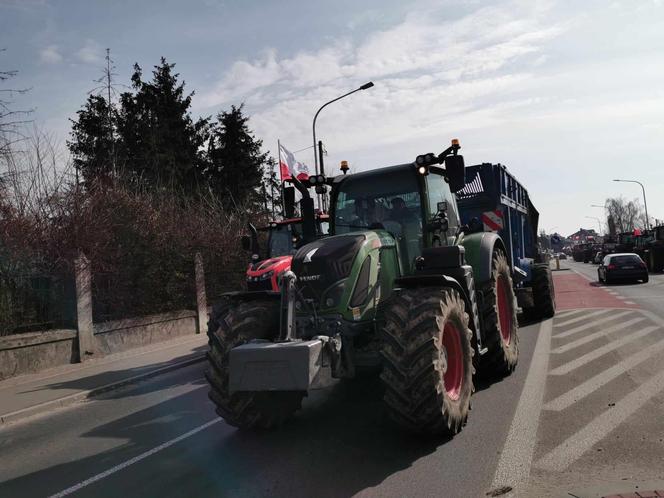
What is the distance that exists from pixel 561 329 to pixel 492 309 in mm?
5404

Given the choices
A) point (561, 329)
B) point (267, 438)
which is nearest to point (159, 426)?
point (267, 438)

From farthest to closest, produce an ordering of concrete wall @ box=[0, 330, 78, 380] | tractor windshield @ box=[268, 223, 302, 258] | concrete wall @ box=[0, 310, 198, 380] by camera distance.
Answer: tractor windshield @ box=[268, 223, 302, 258] → concrete wall @ box=[0, 310, 198, 380] → concrete wall @ box=[0, 330, 78, 380]

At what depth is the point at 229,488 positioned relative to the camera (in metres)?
4.04

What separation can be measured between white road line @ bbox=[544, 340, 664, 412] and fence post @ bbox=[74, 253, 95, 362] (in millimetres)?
9139

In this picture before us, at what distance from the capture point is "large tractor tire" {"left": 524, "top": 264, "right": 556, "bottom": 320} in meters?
12.7

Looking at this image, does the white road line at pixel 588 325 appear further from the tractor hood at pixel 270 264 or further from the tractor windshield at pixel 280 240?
the tractor windshield at pixel 280 240

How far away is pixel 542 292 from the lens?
12828 millimetres

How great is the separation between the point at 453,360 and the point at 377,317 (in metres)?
0.86

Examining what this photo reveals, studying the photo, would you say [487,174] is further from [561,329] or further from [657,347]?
[657,347]

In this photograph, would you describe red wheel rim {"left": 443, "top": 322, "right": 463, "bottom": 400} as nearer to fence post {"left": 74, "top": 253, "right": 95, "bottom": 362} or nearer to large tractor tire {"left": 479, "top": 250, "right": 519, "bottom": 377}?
large tractor tire {"left": 479, "top": 250, "right": 519, "bottom": 377}

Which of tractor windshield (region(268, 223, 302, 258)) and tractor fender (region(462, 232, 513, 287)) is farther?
tractor windshield (region(268, 223, 302, 258))

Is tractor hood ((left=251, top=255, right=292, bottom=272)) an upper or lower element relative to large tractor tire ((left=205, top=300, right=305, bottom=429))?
upper

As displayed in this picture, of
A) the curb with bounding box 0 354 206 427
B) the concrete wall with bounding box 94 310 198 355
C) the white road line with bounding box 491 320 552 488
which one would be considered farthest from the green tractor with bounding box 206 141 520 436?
the concrete wall with bounding box 94 310 198 355

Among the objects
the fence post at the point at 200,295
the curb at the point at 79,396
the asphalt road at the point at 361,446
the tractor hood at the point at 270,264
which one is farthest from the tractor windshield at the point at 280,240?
the asphalt road at the point at 361,446
